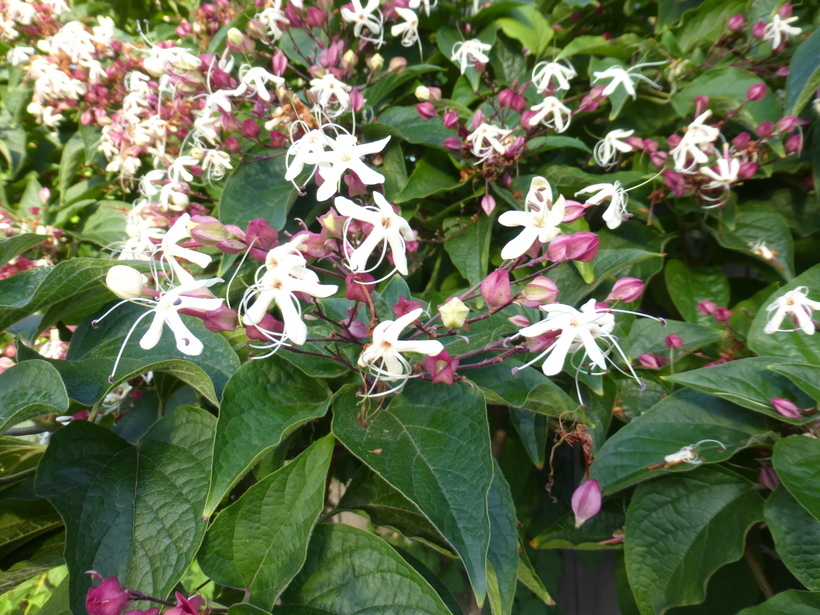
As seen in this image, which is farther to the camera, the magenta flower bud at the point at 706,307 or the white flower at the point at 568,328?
the magenta flower bud at the point at 706,307

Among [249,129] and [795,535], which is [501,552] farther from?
[249,129]

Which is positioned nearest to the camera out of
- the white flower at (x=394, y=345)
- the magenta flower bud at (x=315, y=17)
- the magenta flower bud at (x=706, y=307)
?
the white flower at (x=394, y=345)

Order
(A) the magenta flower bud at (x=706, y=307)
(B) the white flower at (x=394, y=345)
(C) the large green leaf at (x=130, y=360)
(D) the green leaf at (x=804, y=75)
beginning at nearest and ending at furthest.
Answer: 1. (B) the white flower at (x=394, y=345)
2. (C) the large green leaf at (x=130, y=360)
3. (D) the green leaf at (x=804, y=75)
4. (A) the magenta flower bud at (x=706, y=307)

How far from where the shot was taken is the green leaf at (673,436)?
0.59 m

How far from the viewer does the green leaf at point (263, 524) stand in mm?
510

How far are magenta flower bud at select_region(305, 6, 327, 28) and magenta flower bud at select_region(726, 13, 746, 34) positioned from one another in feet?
2.22

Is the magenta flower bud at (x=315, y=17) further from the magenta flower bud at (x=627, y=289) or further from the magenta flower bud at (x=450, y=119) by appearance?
the magenta flower bud at (x=627, y=289)

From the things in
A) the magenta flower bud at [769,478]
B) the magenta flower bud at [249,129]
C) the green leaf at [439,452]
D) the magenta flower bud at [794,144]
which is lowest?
the magenta flower bud at [769,478]

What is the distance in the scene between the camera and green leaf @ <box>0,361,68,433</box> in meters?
0.45

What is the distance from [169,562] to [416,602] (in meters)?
0.23

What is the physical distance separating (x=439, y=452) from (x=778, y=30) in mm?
854

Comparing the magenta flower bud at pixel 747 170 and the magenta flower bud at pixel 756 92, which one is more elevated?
the magenta flower bud at pixel 756 92

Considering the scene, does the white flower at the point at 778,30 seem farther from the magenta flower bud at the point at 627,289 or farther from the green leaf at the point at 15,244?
the green leaf at the point at 15,244

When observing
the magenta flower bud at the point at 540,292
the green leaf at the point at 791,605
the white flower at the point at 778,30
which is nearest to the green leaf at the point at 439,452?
the magenta flower bud at the point at 540,292
